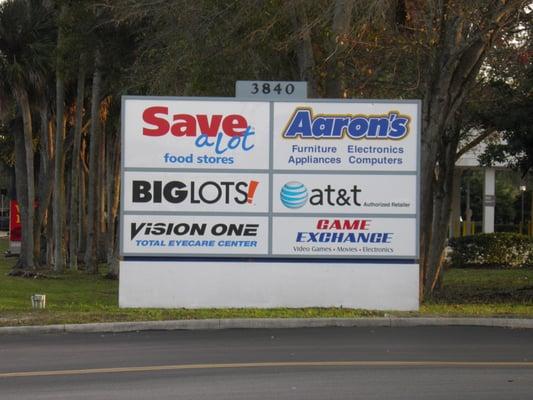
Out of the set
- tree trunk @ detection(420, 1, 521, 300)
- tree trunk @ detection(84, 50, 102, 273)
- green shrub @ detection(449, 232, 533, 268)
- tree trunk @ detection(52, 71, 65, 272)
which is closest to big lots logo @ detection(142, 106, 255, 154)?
tree trunk @ detection(420, 1, 521, 300)

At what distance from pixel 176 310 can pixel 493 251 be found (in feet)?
68.2

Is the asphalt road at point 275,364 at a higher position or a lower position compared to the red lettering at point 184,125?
lower

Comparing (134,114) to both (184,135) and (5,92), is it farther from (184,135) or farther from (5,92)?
(5,92)

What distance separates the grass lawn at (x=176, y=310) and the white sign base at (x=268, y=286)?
16.6 inches

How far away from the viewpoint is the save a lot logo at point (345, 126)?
1485cm

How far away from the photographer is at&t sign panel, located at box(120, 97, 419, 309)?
583 inches

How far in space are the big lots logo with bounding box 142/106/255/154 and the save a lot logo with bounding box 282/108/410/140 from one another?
88 cm

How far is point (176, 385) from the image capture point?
855 cm

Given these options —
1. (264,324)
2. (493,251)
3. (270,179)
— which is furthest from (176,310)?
(493,251)

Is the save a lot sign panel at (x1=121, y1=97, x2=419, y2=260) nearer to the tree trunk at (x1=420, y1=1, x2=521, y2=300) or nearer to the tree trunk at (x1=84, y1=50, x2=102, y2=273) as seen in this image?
the tree trunk at (x1=420, y1=1, x2=521, y2=300)

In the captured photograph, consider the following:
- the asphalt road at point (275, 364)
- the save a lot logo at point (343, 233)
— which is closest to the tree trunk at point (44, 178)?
the save a lot logo at point (343, 233)

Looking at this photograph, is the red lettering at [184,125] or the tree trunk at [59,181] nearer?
the red lettering at [184,125]

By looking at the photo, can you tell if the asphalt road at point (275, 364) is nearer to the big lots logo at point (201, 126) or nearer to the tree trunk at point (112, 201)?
the big lots logo at point (201, 126)

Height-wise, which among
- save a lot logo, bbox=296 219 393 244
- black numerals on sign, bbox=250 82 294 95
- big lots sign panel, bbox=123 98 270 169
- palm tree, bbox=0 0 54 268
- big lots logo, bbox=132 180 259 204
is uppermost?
palm tree, bbox=0 0 54 268
